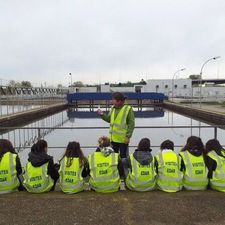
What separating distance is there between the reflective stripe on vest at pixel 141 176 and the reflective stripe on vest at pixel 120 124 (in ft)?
3.62

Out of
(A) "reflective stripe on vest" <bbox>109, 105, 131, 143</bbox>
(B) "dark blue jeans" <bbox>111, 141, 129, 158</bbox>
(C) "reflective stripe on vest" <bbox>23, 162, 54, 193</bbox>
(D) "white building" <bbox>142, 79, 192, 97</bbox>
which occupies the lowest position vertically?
(C) "reflective stripe on vest" <bbox>23, 162, 54, 193</bbox>

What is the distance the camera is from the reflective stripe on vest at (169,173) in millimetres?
4848

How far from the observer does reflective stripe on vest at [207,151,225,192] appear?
191 inches

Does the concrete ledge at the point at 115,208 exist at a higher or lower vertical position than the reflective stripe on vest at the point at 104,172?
lower

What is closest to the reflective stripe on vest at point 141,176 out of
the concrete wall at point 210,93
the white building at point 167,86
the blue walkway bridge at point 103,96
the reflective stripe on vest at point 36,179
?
the reflective stripe on vest at point 36,179

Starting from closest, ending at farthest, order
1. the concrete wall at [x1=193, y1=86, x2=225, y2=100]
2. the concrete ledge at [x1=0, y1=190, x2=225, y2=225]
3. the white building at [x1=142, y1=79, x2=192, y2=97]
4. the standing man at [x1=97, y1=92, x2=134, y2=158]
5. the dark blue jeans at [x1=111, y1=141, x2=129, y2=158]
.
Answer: the concrete ledge at [x1=0, y1=190, x2=225, y2=225] → the standing man at [x1=97, y1=92, x2=134, y2=158] → the dark blue jeans at [x1=111, y1=141, x2=129, y2=158] → the concrete wall at [x1=193, y1=86, x2=225, y2=100] → the white building at [x1=142, y1=79, x2=192, y2=97]

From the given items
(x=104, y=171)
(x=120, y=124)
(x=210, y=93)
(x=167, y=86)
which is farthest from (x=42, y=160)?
(x=167, y=86)

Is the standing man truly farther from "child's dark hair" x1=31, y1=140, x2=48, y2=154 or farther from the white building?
the white building

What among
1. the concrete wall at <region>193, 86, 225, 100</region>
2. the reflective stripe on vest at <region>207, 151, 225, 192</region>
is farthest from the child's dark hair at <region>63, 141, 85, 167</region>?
the concrete wall at <region>193, 86, 225, 100</region>

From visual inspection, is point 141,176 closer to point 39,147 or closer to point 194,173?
point 194,173

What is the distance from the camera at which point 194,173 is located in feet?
15.9

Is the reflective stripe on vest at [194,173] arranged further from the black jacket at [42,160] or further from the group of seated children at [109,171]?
the black jacket at [42,160]

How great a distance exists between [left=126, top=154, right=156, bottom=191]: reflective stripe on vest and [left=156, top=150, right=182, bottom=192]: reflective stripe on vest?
0.40 feet

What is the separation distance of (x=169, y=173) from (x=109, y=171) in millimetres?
906
